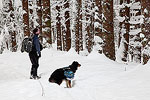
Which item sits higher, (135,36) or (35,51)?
(135,36)

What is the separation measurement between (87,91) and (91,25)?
21.7m

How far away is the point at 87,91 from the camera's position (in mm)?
5867

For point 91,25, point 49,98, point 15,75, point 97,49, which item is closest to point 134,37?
point 97,49

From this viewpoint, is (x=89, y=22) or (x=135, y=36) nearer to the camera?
(x=135, y=36)

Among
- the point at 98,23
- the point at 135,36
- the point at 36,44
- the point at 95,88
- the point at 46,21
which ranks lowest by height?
the point at 95,88

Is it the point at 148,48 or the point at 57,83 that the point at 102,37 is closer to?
the point at 148,48

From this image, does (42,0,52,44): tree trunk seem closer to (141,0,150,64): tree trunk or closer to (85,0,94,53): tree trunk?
(141,0,150,64): tree trunk

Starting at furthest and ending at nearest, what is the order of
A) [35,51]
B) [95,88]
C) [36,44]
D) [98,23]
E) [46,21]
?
[46,21], [98,23], [35,51], [36,44], [95,88]

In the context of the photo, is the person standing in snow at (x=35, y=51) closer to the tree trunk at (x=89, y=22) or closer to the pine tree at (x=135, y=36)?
the pine tree at (x=135, y=36)

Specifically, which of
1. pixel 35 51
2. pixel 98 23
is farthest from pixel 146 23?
pixel 35 51

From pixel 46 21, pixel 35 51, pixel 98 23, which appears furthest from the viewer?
pixel 46 21

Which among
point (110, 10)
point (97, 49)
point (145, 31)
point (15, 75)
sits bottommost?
point (15, 75)

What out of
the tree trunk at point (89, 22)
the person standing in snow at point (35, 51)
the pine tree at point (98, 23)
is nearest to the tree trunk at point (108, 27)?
the pine tree at point (98, 23)

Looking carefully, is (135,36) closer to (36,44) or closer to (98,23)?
(98,23)
